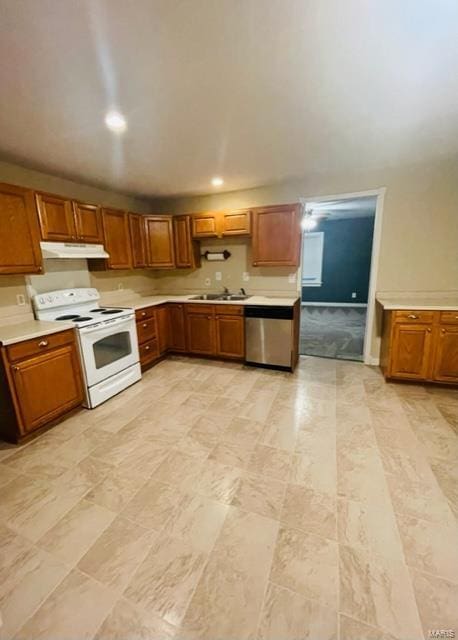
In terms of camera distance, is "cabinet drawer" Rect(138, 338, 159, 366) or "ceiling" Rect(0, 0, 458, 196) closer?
"ceiling" Rect(0, 0, 458, 196)

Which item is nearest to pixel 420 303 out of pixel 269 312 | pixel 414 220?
pixel 414 220

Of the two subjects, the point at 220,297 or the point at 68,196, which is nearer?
the point at 68,196

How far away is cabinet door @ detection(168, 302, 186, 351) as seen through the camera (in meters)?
4.00

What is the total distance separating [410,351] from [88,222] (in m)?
3.91

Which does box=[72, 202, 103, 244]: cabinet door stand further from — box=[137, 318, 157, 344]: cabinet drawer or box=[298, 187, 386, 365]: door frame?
box=[298, 187, 386, 365]: door frame

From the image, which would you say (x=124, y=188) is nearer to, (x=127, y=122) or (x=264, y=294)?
(x=127, y=122)

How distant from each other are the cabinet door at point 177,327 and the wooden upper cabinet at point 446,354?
314 centimetres

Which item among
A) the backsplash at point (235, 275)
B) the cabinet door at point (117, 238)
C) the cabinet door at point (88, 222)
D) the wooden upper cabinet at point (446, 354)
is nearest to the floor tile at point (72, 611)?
the cabinet door at point (88, 222)

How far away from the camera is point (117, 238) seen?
3.50m

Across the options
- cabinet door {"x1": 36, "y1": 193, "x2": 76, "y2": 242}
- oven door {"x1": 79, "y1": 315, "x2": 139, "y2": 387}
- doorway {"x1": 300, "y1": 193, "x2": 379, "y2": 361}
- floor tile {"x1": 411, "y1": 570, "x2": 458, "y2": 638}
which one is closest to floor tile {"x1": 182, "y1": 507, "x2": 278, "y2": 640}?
floor tile {"x1": 411, "y1": 570, "x2": 458, "y2": 638}

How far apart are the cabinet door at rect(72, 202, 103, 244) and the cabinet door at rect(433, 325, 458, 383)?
397 cm

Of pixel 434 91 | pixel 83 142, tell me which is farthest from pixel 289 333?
pixel 83 142

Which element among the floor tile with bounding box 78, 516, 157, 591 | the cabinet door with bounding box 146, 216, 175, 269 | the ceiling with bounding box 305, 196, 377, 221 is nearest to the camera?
the floor tile with bounding box 78, 516, 157, 591

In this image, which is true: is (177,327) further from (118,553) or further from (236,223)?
(118,553)
